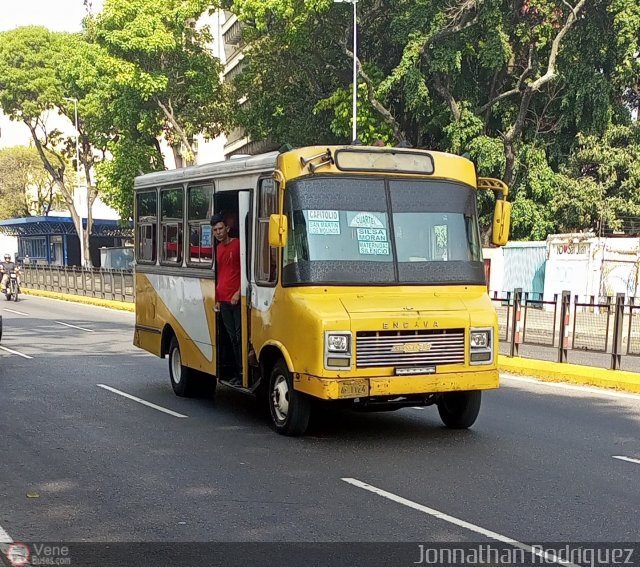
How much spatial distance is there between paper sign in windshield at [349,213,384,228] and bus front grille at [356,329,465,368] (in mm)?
1156

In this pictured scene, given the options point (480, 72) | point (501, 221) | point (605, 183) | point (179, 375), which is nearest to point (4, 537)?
point (501, 221)

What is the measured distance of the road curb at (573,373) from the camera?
42.4ft

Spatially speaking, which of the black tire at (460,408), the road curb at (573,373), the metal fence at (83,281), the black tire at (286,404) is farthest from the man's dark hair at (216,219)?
the metal fence at (83,281)

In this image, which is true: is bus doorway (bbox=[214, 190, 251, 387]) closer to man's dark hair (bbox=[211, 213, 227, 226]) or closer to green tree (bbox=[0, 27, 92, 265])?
man's dark hair (bbox=[211, 213, 227, 226])

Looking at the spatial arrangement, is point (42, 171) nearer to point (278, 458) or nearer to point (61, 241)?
point (61, 241)

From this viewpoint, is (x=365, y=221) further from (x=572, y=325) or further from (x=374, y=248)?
(x=572, y=325)

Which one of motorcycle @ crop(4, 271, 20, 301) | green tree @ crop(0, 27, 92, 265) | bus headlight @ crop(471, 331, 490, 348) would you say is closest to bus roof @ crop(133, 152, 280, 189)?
bus headlight @ crop(471, 331, 490, 348)

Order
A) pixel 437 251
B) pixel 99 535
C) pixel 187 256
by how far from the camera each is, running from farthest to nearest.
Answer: pixel 187 256
pixel 437 251
pixel 99 535

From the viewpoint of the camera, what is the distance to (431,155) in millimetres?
9352

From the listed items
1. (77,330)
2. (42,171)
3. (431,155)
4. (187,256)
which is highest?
(42,171)

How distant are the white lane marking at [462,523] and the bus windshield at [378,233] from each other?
7.54 feet

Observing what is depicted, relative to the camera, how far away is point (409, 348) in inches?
334

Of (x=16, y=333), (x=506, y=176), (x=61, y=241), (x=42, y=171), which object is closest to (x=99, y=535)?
(x=16, y=333)

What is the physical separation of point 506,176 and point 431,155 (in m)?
23.3
